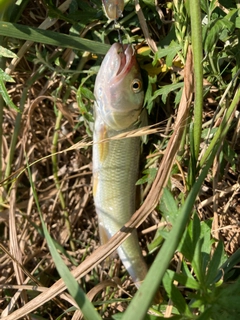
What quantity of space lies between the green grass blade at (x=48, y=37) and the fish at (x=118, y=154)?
0.09 m

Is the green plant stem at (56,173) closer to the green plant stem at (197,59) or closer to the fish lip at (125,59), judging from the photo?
the fish lip at (125,59)

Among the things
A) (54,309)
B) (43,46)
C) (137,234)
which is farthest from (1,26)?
(54,309)

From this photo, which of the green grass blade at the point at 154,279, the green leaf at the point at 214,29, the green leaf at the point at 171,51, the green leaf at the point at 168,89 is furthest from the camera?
the green leaf at the point at 168,89

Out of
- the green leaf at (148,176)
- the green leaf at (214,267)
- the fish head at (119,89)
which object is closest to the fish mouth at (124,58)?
the fish head at (119,89)

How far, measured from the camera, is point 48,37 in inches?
81.2

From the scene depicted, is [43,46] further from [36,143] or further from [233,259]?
[233,259]

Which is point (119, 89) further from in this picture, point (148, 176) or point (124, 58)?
point (148, 176)

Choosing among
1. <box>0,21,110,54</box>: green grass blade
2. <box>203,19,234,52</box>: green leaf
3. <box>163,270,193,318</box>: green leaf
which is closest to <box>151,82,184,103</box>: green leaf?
<box>203,19,234,52</box>: green leaf

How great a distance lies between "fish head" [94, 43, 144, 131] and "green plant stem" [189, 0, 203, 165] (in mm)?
582

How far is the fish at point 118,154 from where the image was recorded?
2.26m

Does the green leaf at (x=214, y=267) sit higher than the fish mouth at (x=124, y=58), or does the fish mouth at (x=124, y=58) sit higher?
the fish mouth at (x=124, y=58)

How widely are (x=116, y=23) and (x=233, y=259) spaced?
1.31m

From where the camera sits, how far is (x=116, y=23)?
221 centimetres

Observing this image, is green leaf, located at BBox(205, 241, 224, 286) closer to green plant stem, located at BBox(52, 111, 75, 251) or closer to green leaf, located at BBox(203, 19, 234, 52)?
green leaf, located at BBox(203, 19, 234, 52)
